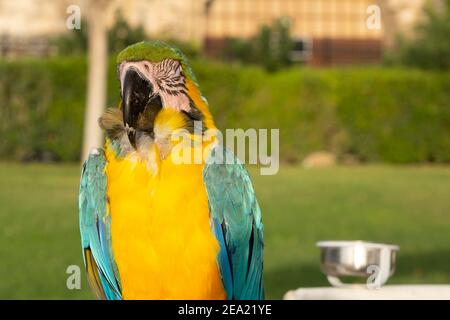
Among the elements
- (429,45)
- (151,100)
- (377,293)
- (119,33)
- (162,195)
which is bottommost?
(377,293)

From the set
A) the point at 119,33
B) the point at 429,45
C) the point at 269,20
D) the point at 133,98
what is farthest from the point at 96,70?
the point at 269,20

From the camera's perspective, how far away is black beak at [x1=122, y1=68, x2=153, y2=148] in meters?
2.40

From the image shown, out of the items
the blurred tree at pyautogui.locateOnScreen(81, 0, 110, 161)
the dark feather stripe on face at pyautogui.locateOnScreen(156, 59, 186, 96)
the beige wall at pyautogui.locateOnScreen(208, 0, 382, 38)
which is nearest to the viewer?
the dark feather stripe on face at pyautogui.locateOnScreen(156, 59, 186, 96)

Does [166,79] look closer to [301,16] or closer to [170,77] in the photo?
[170,77]

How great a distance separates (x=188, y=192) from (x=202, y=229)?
0.50 ft

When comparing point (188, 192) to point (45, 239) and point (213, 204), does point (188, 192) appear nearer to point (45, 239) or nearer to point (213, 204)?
point (213, 204)

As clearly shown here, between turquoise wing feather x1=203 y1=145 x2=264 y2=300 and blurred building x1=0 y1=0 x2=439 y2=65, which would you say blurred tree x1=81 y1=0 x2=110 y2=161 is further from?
turquoise wing feather x1=203 y1=145 x2=264 y2=300

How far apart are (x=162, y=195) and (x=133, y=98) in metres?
0.27

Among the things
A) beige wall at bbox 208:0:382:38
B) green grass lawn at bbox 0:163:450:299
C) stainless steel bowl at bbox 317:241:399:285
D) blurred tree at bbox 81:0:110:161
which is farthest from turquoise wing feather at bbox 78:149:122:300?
beige wall at bbox 208:0:382:38

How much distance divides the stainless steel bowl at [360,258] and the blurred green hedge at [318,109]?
46.1 feet

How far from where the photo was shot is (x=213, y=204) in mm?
2689

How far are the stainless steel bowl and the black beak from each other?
1782mm

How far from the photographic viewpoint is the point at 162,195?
2471 millimetres
